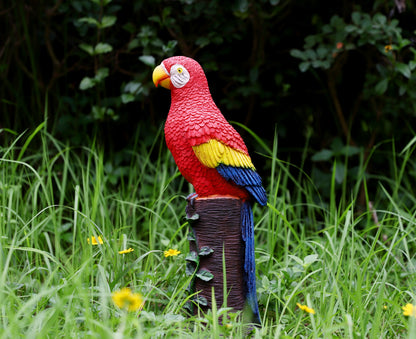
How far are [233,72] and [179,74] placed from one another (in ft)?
3.94

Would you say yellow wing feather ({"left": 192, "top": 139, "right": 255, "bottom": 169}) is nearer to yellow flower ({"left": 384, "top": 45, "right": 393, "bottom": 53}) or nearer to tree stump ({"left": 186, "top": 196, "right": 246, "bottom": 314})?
tree stump ({"left": 186, "top": 196, "right": 246, "bottom": 314})

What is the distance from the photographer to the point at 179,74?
145 centimetres

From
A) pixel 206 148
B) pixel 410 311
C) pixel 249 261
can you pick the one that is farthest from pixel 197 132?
pixel 410 311

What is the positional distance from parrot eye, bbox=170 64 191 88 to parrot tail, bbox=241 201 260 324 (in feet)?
1.43

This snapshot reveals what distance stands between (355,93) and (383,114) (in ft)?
0.74

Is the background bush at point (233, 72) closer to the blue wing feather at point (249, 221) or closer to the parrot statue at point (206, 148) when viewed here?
the parrot statue at point (206, 148)

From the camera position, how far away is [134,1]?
245 cm

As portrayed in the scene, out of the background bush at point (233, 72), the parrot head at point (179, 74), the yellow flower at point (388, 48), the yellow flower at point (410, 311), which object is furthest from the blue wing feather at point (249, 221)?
the yellow flower at point (388, 48)

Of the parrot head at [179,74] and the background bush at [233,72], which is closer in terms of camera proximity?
the parrot head at [179,74]

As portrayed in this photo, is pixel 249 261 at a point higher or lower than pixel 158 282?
higher

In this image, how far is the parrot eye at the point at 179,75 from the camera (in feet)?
4.76

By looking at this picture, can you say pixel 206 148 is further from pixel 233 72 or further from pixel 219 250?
pixel 233 72

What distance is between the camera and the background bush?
2307 mm

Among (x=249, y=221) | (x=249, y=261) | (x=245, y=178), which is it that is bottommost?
(x=249, y=261)
